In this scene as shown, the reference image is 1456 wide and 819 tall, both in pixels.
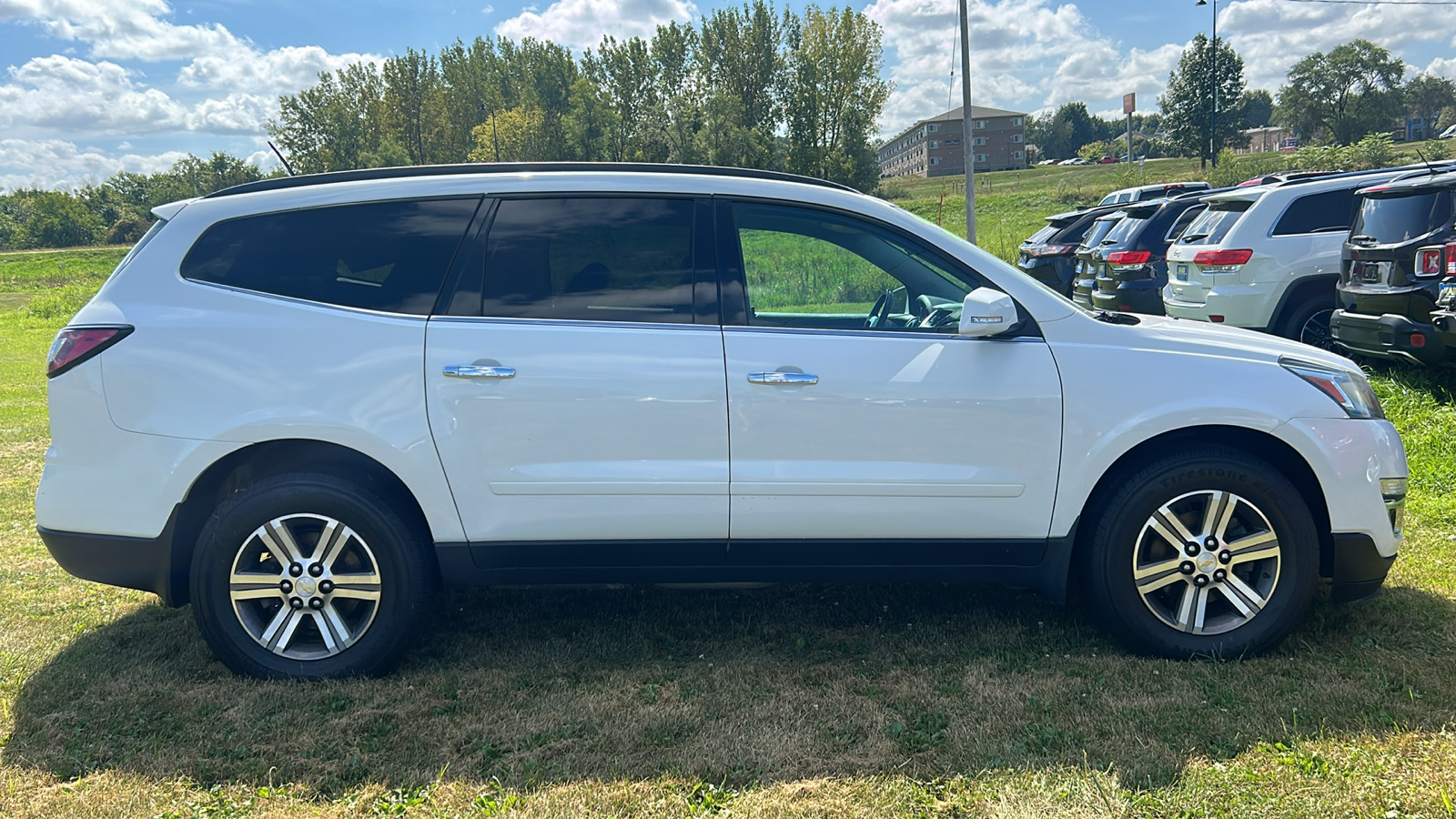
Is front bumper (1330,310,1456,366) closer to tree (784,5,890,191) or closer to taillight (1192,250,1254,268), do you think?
taillight (1192,250,1254,268)

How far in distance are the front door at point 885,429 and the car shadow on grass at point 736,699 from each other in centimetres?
57

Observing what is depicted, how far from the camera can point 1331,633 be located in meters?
3.80

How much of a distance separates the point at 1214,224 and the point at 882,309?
22.9 feet

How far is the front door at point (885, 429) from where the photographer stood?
134 inches

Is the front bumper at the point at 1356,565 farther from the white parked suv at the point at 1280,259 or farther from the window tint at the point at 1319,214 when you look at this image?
the window tint at the point at 1319,214

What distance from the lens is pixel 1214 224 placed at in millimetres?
9250

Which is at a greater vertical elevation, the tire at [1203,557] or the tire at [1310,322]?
the tire at [1310,322]

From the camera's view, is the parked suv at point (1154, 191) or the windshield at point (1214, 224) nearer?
the windshield at point (1214, 224)

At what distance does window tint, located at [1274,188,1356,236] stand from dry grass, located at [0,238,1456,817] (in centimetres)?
523

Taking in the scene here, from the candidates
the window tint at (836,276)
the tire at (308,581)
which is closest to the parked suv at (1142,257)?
the window tint at (836,276)

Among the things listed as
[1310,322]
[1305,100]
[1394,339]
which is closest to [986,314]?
[1394,339]

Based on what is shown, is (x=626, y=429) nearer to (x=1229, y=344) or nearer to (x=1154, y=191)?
(x=1229, y=344)

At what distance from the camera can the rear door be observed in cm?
338

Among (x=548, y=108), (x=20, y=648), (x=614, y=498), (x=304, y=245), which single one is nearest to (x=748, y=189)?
(x=614, y=498)
